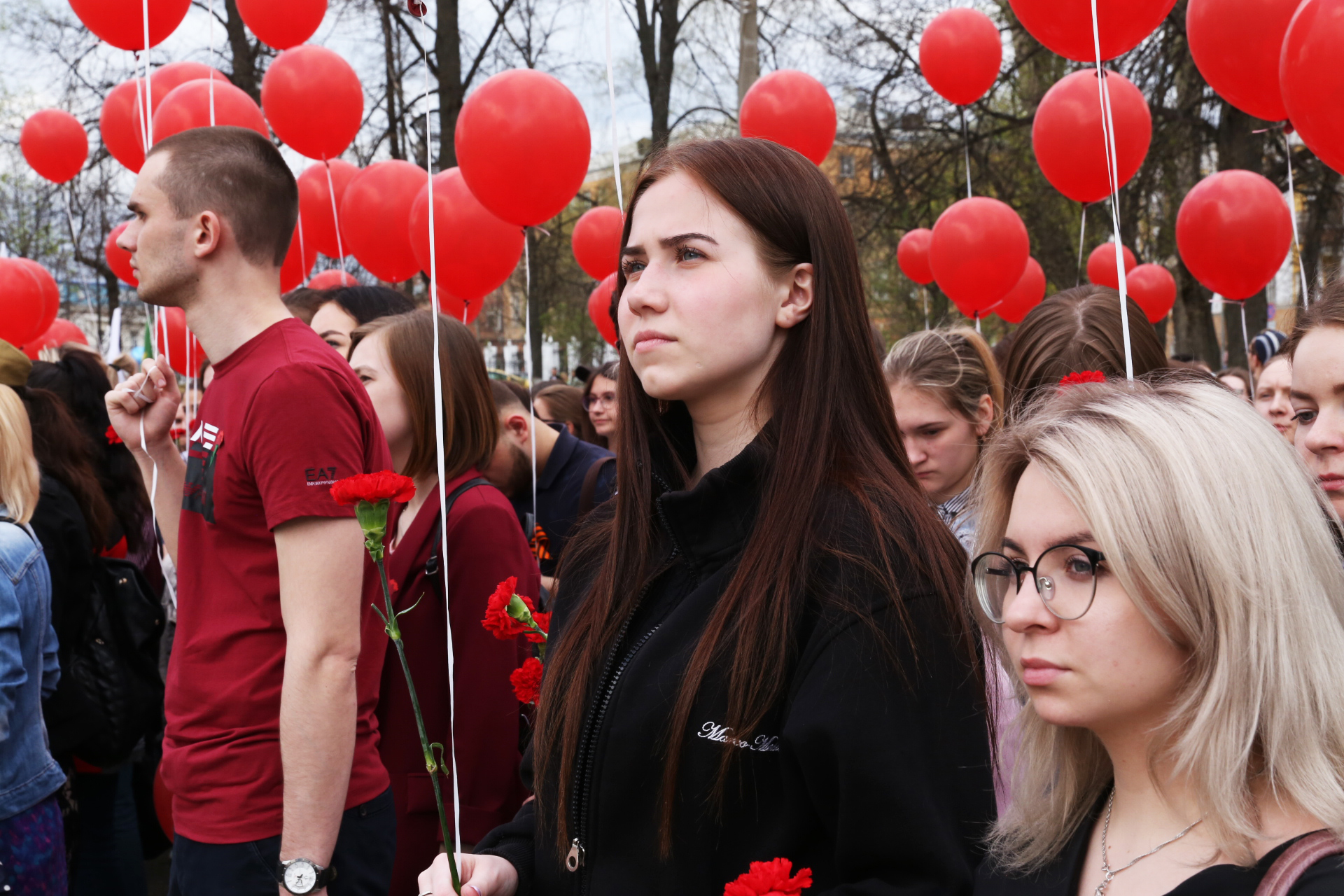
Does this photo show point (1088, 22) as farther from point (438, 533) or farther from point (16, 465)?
point (16, 465)

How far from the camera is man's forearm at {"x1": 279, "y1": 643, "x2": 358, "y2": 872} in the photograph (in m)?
2.13

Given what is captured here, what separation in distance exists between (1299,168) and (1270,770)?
13.0m

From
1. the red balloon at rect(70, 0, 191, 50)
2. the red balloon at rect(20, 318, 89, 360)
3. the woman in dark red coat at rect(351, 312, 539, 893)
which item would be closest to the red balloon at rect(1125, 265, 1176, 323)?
the red balloon at rect(70, 0, 191, 50)

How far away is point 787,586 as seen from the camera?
150 centimetres

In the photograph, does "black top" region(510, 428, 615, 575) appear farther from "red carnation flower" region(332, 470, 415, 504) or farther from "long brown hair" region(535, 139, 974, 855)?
"red carnation flower" region(332, 470, 415, 504)

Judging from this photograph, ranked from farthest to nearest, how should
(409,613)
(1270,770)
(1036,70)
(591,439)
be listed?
(1036,70), (591,439), (409,613), (1270,770)

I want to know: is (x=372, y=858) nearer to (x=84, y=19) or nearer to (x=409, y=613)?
(x=409, y=613)

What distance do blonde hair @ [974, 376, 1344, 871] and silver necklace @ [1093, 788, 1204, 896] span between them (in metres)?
0.05

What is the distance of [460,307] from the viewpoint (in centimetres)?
719

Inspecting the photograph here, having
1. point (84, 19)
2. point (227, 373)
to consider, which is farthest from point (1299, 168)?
point (227, 373)

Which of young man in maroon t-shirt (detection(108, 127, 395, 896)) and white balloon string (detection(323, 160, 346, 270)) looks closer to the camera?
young man in maroon t-shirt (detection(108, 127, 395, 896))

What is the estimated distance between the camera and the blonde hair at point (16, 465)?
9.80 feet

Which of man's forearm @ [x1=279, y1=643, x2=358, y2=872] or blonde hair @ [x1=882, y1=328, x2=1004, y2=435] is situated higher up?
blonde hair @ [x1=882, y1=328, x2=1004, y2=435]

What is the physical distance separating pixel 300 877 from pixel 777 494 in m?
1.19
